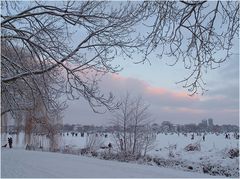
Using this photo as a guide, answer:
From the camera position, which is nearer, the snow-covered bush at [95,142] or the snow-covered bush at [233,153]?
the snow-covered bush at [233,153]

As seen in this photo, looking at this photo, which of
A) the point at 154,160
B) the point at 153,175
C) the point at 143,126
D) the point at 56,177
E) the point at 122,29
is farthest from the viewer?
the point at 143,126

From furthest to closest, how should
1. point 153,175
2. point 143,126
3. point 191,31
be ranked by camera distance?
1. point 143,126
2. point 153,175
3. point 191,31

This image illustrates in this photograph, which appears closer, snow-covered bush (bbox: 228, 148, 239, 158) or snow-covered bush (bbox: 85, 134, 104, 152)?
snow-covered bush (bbox: 228, 148, 239, 158)

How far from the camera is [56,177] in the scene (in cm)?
1350

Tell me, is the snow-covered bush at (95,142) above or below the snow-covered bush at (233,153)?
above

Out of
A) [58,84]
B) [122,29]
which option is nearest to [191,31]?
[122,29]

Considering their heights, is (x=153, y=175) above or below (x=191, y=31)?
below

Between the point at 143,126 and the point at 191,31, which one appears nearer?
the point at 191,31

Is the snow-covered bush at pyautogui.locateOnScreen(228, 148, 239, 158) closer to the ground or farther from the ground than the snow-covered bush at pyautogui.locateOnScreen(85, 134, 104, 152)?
closer to the ground

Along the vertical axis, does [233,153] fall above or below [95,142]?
below

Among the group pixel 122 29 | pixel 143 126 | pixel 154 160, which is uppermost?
pixel 122 29

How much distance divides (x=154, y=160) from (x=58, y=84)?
42.1 feet

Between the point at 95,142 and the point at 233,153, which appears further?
the point at 95,142

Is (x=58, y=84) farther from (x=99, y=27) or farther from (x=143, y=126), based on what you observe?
(x=143, y=126)
